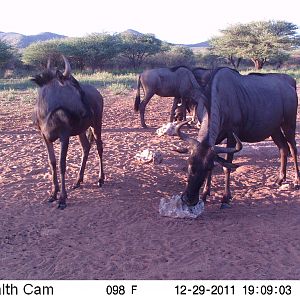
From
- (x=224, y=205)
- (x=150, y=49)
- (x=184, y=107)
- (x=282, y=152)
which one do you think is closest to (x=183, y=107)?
(x=184, y=107)

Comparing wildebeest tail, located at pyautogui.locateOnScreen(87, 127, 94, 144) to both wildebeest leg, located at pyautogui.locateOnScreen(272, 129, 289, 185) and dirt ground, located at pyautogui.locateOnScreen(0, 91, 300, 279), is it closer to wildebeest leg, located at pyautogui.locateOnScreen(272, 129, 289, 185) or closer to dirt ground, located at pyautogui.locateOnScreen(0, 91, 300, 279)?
dirt ground, located at pyautogui.locateOnScreen(0, 91, 300, 279)

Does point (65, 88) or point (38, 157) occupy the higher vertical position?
Result: point (65, 88)

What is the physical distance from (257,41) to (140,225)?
136ft

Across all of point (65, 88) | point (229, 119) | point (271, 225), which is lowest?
point (271, 225)

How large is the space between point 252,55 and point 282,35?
5.12 metres

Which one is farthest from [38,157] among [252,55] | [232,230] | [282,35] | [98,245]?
[282,35]

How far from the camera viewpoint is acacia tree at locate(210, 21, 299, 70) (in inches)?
1642

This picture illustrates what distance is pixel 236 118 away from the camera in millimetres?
6246

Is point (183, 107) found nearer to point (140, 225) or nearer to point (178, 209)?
point (178, 209)

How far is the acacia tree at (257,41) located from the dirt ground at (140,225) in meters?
35.4

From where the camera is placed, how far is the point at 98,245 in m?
4.95

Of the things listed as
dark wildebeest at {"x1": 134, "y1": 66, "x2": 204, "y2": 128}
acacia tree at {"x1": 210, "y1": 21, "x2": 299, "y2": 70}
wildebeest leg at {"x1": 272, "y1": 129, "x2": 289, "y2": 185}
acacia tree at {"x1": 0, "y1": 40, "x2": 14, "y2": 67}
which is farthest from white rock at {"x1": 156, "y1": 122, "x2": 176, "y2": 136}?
acacia tree at {"x1": 210, "y1": 21, "x2": 299, "y2": 70}
